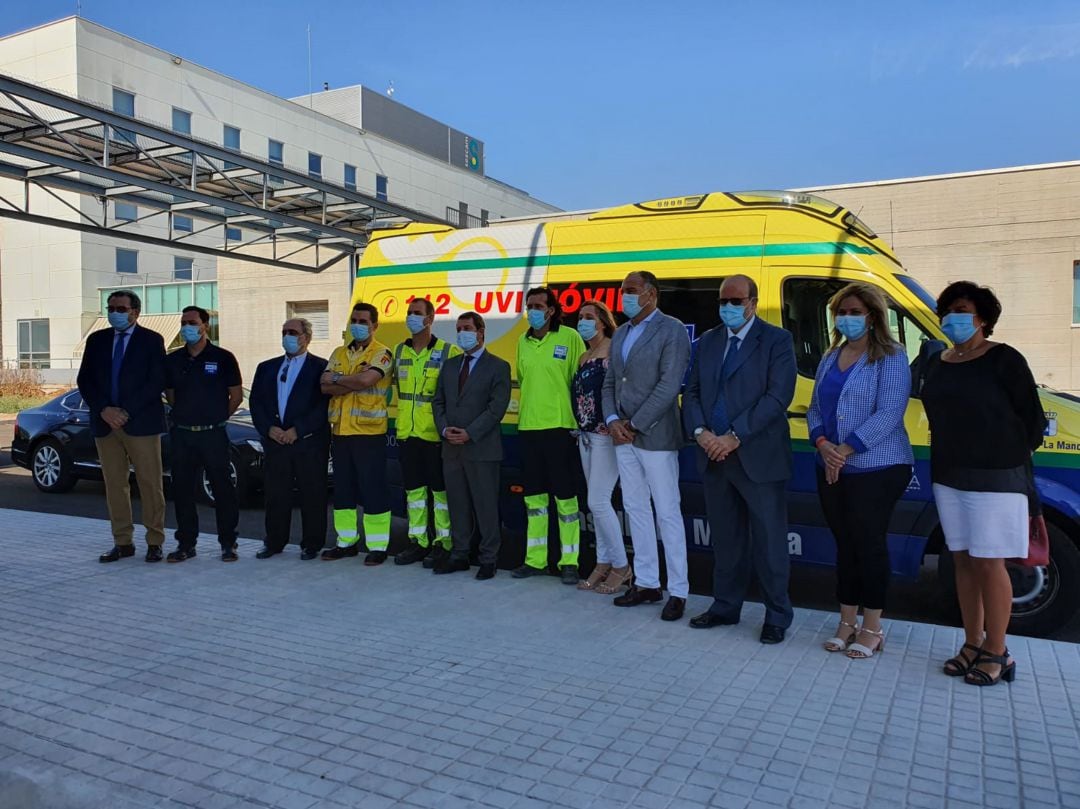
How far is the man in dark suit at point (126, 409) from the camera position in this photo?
6.77 metres

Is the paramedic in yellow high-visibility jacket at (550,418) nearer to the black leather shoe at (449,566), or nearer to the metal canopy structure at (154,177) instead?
the black leather shoe at (449,566)

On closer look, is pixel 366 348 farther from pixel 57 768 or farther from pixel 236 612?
pixel 57 768

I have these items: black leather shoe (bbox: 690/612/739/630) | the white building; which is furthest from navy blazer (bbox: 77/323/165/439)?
the white building

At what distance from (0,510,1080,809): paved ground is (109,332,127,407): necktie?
5.43ft

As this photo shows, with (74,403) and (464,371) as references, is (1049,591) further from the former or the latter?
(74,403)

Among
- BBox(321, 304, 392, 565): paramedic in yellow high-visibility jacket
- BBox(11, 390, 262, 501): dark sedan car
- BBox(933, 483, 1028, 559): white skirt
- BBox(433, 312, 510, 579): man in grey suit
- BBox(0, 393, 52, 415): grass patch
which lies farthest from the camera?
BBox(0, 393, 52, 415): grass patch

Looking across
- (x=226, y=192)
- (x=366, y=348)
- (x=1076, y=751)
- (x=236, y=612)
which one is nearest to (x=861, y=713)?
(x=1076, y=751)

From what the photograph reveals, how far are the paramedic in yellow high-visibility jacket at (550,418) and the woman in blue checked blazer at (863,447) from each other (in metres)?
1.85

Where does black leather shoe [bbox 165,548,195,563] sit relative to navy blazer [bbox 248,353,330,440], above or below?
below

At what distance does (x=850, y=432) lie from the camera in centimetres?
447

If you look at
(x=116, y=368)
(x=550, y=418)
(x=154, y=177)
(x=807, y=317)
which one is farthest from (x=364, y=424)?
(x=154, y=177)

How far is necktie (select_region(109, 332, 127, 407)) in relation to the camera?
677 centimetres

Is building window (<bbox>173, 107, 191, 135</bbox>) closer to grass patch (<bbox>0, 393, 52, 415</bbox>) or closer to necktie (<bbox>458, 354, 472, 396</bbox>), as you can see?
grass patch (<bbox>0, 393, 52, 415</bbox>)

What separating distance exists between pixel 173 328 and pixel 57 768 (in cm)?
3325
